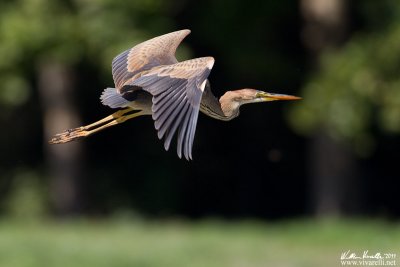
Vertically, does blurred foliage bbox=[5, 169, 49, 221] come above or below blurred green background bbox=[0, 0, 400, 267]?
below

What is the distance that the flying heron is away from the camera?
5.65m

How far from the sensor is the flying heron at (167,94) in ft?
18.5

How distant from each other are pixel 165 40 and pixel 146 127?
12919mm

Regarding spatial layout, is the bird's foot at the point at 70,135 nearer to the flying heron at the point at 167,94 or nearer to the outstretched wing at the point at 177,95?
the flying heron at the point at 167,94

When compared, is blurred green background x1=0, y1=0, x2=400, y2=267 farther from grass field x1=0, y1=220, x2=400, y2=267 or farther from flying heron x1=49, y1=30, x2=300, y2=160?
flying heron x1=49, y1=30, x2=300, y2=160

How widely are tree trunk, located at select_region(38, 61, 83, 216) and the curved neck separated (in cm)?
1096

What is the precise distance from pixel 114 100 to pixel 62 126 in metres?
11.9

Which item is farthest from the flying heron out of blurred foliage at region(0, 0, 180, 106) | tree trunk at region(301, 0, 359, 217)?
tree trunk at region(301, 0, 359, 217)

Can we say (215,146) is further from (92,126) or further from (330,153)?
(92,126)

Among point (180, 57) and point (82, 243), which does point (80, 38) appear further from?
point (82, 243)

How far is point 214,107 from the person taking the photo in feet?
22.0

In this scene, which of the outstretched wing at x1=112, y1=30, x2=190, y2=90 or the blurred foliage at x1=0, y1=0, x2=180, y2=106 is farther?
the blurred foliage at x1=0, y1=0, x2=180, y2=106

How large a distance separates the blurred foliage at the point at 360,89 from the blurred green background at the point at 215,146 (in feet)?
0.07

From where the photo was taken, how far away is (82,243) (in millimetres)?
11906
